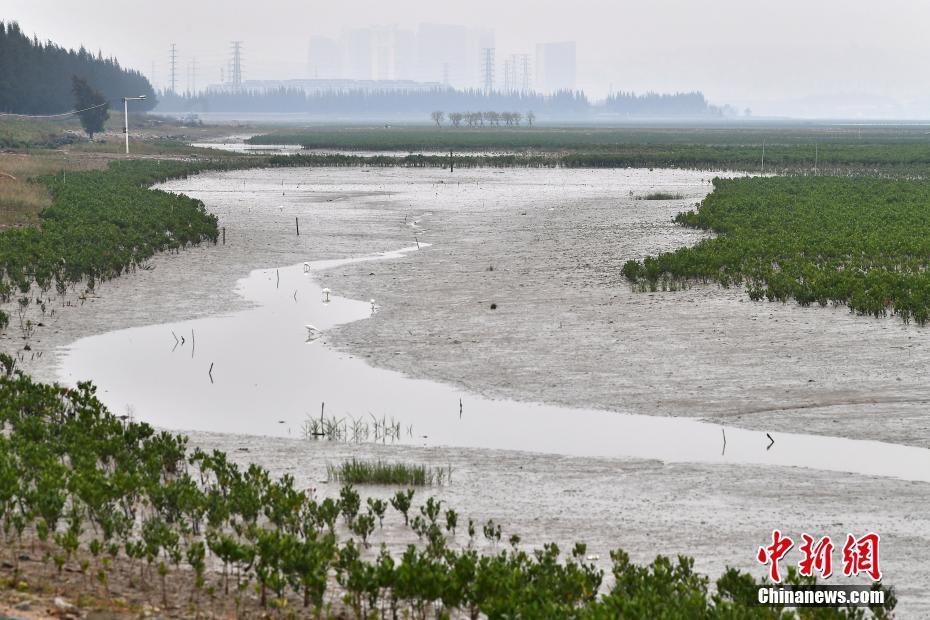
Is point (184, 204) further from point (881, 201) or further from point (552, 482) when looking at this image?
point (552, 482)

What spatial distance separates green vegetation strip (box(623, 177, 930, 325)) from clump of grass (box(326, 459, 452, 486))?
10762mm

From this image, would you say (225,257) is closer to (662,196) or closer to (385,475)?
(385,475)

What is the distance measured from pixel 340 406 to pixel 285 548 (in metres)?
7.13

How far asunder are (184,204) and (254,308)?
1847cm

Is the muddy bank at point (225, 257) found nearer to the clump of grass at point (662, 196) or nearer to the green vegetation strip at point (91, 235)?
the green vegetation strip at point (91, 235)

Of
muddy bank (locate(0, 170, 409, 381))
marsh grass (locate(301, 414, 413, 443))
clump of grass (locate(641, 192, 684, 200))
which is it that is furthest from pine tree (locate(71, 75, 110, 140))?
marsh grass (locate(301, 414, 413, 443))

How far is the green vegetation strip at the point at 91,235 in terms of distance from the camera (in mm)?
25328

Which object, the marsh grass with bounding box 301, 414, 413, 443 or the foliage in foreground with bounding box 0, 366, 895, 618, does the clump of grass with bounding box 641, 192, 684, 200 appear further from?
the foliage in foreground with bounding box 0, 366, 895, 618

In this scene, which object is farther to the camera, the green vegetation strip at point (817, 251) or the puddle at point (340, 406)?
the green vegetation strip at point (817, 251)

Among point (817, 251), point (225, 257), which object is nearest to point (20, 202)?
point (225, 257)

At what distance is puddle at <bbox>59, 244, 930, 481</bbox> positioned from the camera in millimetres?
Result: 13492

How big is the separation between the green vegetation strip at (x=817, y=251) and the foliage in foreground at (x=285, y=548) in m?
12.5

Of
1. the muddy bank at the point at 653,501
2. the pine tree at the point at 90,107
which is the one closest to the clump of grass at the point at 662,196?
the muddy bank at the point at 653,501

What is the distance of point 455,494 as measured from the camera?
11633mm
